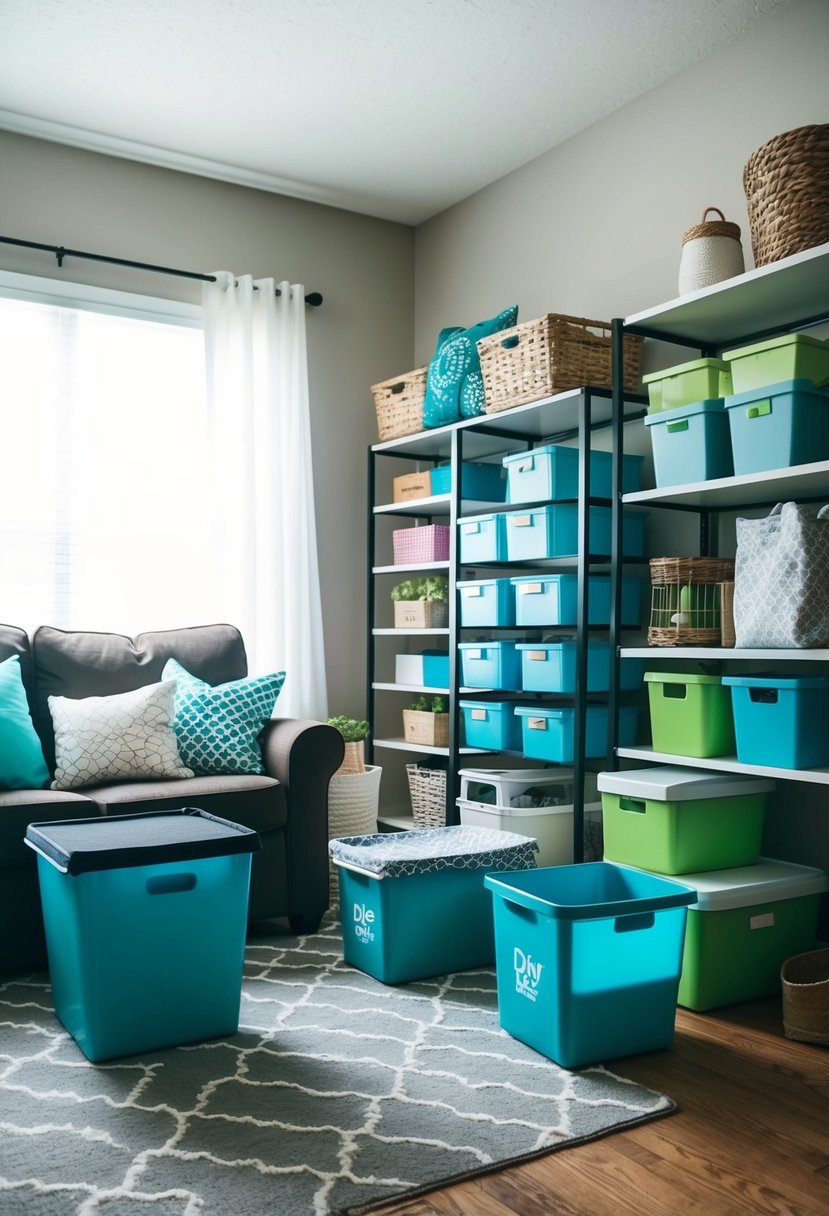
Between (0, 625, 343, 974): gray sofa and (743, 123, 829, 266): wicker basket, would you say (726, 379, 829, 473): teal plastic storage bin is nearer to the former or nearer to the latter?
(743, 123, 829, 266): wicker basket

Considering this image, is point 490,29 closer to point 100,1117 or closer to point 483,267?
point 483,267

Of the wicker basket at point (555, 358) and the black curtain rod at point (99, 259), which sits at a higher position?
the black curtain rod at point (99, 259)

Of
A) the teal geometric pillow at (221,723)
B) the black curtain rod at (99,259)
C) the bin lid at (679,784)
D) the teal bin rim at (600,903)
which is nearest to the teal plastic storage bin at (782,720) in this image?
the bin lid at (679,784)

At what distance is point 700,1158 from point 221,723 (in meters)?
1.99

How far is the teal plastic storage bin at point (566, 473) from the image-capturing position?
3455 millimetres

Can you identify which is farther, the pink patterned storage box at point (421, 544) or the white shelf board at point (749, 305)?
the pink patterned storage box at point (421, 544)

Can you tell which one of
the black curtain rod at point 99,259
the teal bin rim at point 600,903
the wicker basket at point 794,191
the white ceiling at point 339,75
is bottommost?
the teal bin rim at point 600,903

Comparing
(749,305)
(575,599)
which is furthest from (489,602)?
(749,305)

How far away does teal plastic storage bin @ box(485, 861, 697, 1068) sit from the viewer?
2.13m

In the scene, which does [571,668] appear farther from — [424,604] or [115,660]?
[115,660]

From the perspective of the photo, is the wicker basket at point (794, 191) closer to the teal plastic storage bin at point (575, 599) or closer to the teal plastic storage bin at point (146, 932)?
the teal plastic storage bin at point (575, 599)

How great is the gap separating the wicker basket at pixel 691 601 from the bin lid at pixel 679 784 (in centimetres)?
37

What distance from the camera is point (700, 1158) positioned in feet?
5.93

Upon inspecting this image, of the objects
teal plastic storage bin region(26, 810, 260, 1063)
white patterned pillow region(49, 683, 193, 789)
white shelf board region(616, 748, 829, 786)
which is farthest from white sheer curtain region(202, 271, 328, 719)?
teal plastic storage bin region(26, 810, 260, 1063)
